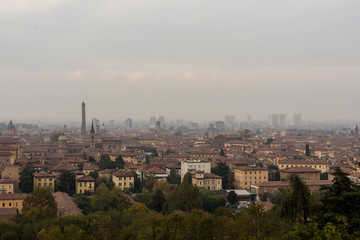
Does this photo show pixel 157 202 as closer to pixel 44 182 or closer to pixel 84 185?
pixel 84 185

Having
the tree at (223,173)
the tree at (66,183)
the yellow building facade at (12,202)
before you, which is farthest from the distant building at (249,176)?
the yellow building facade at (12,202)

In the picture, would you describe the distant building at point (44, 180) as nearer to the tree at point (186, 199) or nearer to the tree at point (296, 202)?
the tree at point (186, 199)

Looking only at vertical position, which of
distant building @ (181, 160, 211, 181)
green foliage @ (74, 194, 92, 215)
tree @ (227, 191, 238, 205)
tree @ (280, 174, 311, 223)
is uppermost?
tree @ (280, 174, 311, 223)

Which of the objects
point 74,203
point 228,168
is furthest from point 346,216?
point 228,168

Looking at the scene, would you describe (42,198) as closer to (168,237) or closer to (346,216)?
(168,237)

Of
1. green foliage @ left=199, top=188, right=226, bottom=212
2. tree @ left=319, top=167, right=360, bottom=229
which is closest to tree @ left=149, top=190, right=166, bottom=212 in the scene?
green foliage @ left=199, top=188, right=226, bottom=212

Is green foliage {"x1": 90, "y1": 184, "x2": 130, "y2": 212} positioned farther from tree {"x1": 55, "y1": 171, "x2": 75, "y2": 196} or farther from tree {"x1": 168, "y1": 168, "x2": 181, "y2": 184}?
tree {"x1": 168, "y1": 168, "x2": 181, "y2": 184}
